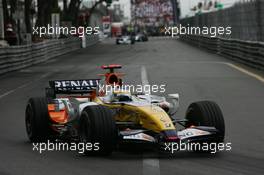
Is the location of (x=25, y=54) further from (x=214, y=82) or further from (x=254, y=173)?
(x=254, y=173)

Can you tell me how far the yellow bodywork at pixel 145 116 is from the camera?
8.98 meters

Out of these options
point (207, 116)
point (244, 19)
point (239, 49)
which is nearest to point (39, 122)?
point (207, 116)

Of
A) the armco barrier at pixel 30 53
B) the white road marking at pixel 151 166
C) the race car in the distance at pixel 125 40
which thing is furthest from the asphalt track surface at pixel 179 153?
the race car in the distance at pixel 125 40

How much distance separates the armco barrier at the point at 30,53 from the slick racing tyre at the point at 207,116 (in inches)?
798

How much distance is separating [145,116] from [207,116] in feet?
2.55

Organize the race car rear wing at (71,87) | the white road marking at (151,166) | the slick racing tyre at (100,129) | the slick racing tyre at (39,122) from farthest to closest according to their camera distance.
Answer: the race car rear wing at (71,87)
the slick racing tyre at (39,122)
the slick racing tyre at (100,129)
the white road marking at (151,166)

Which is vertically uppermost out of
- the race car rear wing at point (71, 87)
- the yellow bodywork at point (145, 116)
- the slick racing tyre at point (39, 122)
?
the race car rear wing at point (71, 87)

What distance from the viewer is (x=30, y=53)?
119 feet

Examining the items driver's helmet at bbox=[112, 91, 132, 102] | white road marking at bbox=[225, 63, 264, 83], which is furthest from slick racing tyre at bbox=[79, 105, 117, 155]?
white road marking at bbox=[225, 63, 264, 83]

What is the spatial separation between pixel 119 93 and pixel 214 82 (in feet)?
41.5

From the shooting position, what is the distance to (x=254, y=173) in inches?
319

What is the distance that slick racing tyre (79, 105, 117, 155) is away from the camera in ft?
29.1

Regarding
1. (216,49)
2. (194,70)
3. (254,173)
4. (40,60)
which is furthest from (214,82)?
(216,49)

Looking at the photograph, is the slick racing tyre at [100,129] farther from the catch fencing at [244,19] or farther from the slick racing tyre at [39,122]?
the catch fencing at [244,19]
